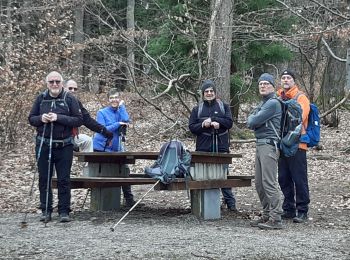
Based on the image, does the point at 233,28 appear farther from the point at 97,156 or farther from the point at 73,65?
the point at 97,156

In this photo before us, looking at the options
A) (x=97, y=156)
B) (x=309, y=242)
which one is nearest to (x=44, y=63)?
(x=97, y=156)

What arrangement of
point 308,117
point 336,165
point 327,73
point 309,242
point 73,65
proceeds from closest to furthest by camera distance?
point 309,242
point 308,117
point 336,165
point 73,65
point 327,73

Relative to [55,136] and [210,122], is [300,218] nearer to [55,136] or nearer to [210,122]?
[210,122]

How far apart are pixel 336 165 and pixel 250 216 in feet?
20.6

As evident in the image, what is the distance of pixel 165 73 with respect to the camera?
57.2 ft

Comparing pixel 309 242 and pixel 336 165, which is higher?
pixel 336 165

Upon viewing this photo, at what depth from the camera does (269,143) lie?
28.3 feet

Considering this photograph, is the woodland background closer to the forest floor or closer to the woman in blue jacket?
the forest floor

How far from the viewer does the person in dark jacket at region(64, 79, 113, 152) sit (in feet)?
30.2

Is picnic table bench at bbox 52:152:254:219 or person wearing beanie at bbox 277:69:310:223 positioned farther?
person wearing beanie at bbox 277:69:310:223

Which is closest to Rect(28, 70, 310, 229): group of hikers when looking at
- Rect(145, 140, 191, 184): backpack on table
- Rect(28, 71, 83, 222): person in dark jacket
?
Rect(28, 71, 83, 222): person in dark jacket

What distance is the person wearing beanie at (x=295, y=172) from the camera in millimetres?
9141

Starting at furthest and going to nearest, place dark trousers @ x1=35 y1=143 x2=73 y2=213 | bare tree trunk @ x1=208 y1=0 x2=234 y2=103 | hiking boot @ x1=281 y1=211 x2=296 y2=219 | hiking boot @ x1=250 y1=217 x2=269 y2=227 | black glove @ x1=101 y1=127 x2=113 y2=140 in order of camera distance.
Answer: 1. bare tree trunk @ x1=208 y1=0 x2=234 y2=103
2. black glove @ x1=101 y1=127 x2=113 y2=140
3. hiking boot @ x1=281 y1=211 x2=296 y2=219
4. dark trousers @ x1=35 y1=143 x2=73 y2=213
5. hiking boot @ x1=250 y1=217 x2=269 y2=227

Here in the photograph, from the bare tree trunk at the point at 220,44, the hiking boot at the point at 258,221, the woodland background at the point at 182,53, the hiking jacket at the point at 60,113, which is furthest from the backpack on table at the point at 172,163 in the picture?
the bare tree trunk at the point at 220,44
